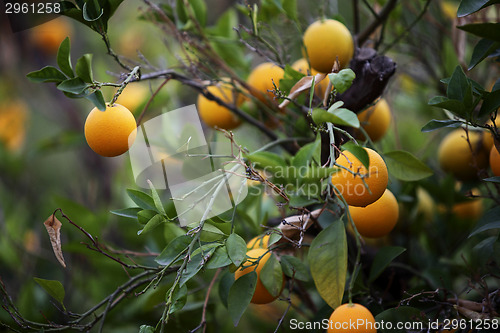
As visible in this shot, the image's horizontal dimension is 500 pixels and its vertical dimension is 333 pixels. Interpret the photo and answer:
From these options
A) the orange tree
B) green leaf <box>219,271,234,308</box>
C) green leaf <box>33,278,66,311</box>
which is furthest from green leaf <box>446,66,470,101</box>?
green leaf <box>33,278,66,311</box>

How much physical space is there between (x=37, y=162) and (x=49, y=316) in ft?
3.22

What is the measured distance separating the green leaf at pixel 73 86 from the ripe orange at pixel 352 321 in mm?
328

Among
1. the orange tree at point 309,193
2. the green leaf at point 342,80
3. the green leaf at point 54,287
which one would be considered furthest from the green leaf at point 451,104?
the green leaf at point 54,287

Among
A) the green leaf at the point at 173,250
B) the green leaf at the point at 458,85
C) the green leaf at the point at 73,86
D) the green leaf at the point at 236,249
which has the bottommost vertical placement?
the green leaf at the point at 173,250

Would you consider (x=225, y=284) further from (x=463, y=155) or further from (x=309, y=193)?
(x=463, y=155)

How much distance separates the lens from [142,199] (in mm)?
471

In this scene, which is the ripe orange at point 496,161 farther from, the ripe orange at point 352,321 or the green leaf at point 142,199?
the green leaf at point 142,199

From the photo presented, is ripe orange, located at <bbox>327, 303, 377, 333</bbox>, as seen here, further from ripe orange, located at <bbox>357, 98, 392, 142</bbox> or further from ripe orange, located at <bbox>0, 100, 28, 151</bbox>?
ripe orange, located at <bbox>0, 100, 28, 151</bbox>

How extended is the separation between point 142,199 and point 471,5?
40 cm

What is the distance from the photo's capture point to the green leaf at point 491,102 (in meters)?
0.44

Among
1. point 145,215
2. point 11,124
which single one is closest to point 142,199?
point 145,215

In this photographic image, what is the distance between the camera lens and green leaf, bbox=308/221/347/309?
40 cm

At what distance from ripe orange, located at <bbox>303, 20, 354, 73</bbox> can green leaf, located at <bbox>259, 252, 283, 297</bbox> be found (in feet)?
0.82

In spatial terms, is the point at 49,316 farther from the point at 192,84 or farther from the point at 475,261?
the point at 475,261
